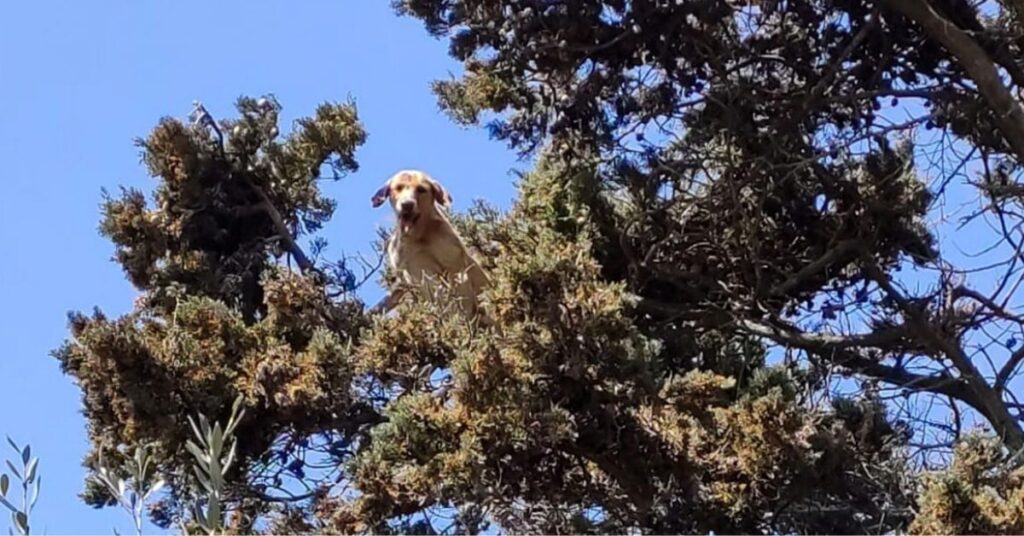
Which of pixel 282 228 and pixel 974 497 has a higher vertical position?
pixel 282 228

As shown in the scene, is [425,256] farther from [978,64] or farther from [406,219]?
[978,64]

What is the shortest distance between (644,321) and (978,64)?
2177mm

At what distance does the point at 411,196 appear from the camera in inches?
457

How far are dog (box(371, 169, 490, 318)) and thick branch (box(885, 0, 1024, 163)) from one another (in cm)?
307

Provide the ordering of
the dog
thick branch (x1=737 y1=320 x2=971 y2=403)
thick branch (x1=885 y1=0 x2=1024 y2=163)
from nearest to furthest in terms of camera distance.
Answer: thick branch (x1=885 y1=0 x2=1024 y2=163) → thick branch (x1=737 y1=320 x2=971 y2=403) → the dog

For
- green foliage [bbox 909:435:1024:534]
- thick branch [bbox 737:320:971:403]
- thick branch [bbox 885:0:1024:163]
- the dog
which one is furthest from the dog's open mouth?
green foliage [bbox 909:435:1024:534]

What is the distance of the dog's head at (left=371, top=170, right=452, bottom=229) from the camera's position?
11508mm

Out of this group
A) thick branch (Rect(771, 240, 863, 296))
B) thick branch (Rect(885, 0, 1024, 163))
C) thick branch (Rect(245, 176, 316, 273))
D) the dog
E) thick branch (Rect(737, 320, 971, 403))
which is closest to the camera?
thick branch (Rect(885, 0, 1024, 163))

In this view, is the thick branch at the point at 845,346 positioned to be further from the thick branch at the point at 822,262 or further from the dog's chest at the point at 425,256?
the dog's chest at the point at 425,256

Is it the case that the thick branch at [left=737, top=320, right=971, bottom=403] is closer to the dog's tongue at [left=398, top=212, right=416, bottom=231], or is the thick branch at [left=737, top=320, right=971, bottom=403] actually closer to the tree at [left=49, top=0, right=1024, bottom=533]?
the tree at [left=49, top=0, right=1024, bottom=533]

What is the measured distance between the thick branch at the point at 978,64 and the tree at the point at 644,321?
0.02m

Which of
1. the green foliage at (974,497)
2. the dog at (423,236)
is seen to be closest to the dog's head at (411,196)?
the dog at (423,236)

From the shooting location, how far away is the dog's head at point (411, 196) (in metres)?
11.5

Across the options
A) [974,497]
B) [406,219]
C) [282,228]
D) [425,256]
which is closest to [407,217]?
[406,219]
